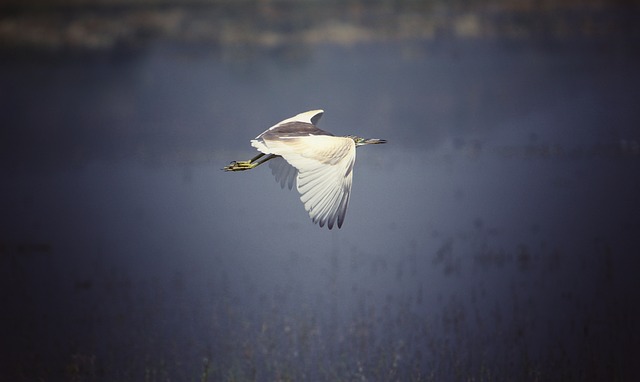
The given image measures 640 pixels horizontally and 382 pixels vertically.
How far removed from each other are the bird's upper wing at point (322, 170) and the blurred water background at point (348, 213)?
154 centimetres

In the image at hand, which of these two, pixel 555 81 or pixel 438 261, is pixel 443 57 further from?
pixel 438 261

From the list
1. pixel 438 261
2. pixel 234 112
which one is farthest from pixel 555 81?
pixel 438 261

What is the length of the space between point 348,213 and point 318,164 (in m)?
4.60

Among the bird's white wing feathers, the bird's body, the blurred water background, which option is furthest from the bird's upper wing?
the blurred water background

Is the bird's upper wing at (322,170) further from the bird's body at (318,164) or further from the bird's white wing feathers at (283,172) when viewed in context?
the bird's white wing feathers at (283,172)

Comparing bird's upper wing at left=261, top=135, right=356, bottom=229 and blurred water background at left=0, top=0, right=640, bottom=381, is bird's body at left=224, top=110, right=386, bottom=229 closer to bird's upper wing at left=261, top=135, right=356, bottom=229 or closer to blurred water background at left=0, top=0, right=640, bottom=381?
bird's upper wing at left=261, top=135, right=356, bottom=229

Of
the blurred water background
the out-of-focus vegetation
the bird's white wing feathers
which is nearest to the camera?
the bird's white wing feathers

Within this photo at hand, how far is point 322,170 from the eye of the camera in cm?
603

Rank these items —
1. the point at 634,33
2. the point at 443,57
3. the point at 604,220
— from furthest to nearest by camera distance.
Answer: the point at 634,33 < the point at 443,57 < the point at 604,220

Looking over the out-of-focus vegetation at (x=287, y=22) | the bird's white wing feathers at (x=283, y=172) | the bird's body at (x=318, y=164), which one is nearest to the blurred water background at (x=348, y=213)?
the out-of-focus vegetation at (x=287, y=22)

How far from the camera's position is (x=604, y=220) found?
1035 cm

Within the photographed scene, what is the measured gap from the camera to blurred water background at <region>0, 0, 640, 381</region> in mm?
7434

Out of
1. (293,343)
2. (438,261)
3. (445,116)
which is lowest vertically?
(293,343)

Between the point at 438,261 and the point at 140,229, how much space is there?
300 centimetres
